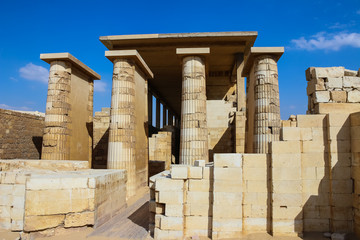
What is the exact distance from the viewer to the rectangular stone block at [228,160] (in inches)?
207

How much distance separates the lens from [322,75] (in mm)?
5918

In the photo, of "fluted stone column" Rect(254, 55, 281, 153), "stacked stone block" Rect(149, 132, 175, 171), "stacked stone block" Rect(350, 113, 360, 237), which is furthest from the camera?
"stacked stone block" Rect(149, 132, 175, 171)

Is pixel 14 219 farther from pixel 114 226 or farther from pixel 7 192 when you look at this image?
pixel 114 226

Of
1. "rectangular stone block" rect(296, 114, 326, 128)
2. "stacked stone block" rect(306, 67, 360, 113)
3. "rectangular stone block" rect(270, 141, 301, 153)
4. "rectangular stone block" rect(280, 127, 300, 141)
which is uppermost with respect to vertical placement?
"stacked stone block" rect(306, 67, 360, 113)

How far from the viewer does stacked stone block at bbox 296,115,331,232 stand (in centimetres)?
520

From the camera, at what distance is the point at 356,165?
16.4 feet

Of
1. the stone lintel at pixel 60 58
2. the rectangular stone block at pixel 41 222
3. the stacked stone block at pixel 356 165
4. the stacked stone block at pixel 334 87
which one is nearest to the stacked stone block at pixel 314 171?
the stacked stone block at pixel 356 165

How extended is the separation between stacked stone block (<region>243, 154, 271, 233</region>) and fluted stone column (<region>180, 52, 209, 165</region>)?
4013 millimetres

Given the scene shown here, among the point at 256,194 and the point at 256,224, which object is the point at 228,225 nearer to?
the point at 256,224

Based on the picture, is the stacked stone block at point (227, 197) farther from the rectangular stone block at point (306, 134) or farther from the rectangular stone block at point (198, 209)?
the rectangular stone block at point (306, 134)

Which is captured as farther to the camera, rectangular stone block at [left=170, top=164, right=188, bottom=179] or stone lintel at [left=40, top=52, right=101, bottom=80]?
stone lintel at [left=40, top=52, right=101, bottom=80]

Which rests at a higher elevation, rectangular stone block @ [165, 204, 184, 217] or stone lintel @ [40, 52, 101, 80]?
stone lintel @ [40, 52, 101, 80]

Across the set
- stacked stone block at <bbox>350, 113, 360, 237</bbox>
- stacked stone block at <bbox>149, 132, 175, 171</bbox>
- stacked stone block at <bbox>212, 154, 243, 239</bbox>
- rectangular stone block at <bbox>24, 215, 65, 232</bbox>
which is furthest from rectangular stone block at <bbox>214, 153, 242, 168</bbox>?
stacked stone block at <bbox>149, 132, 175, 171</bbox>

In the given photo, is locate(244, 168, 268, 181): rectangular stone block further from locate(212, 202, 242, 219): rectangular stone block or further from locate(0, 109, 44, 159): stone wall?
locate(0, 109, 44, 159): stone wall
